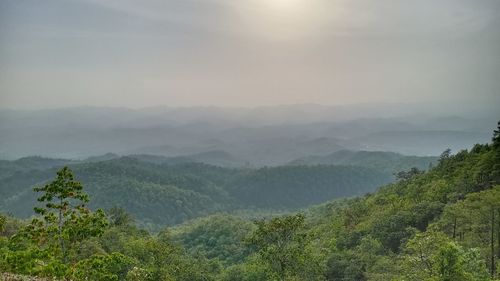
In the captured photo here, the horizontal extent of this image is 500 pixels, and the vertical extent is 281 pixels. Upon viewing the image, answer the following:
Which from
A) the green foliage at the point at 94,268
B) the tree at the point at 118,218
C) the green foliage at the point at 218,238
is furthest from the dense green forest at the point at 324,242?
the green foliage at the point at 218,238

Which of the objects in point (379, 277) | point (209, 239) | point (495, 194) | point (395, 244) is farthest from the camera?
point (209, 239)

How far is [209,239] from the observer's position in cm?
10831

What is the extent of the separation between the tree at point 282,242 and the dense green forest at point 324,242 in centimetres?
7

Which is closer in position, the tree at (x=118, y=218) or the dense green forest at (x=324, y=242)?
the dense green forest at (x=324, y=242)

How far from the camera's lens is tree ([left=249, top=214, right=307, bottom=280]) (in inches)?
1174

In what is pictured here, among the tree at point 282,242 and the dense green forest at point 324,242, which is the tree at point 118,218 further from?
the tree at point 282,242

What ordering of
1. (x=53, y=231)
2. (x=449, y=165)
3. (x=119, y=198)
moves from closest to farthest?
(x=53, y=231)
(x=449, y=165)
(x=119, y=198)

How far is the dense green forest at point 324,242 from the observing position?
16562 millimetres

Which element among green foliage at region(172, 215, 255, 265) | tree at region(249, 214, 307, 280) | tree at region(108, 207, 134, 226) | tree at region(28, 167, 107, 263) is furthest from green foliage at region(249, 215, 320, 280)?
green foliage at region(172, 215, 255, 265)

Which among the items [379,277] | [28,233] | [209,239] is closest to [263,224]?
[379,277]

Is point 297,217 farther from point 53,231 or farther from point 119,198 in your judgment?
point 119,198

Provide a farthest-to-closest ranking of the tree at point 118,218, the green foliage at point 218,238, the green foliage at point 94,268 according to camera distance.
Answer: the green foliage at point 218,238 < the tree at point 118,218 < the green foliage at point 94,268

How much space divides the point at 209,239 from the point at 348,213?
43426 millimetres

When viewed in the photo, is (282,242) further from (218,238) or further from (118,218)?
(218,238)
